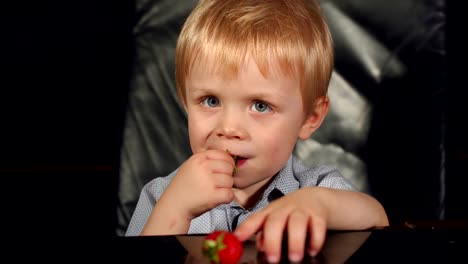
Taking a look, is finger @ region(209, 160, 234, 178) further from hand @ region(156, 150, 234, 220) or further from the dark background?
the dark background

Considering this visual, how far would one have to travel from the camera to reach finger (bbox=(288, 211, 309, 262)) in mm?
687

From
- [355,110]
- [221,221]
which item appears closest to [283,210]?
[221,221]

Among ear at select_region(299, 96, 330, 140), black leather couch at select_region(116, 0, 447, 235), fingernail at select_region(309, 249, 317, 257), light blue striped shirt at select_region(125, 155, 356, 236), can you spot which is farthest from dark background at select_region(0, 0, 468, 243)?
fingernail at select_region(309, 249, 317, 257)

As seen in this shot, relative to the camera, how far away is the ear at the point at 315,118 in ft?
3.83

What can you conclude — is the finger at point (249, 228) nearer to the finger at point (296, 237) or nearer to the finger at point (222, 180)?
the finger at point (296, 237)

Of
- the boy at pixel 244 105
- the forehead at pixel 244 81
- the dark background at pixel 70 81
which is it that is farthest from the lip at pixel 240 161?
the dark background at pixel 70 81

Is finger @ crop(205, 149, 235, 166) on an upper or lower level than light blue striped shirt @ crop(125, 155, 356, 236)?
upper

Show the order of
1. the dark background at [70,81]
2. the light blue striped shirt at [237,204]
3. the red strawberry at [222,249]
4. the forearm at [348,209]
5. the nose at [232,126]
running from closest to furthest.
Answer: the red strawberry at [222,249]
the forearm at [348,209]
the nose at [232,126]
the light blue striped shirt at [237,204]
the dark background at [70,81]

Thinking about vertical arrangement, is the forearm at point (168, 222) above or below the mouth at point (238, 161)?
below

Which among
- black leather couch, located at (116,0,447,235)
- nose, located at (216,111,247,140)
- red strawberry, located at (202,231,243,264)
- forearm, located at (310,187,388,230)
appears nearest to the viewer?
red strawberry, located at (202,231,243,264)

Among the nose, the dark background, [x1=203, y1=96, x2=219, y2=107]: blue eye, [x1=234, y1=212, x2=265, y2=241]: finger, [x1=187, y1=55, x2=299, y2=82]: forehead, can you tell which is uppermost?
[x1=187, y1=55, x2=299, y2=82]: forehead

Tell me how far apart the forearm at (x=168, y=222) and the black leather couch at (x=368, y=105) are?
350 millimetres

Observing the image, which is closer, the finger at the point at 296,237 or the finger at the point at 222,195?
the finger at the point at 296,237

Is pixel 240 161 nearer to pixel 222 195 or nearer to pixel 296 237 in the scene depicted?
pixel 222 195
